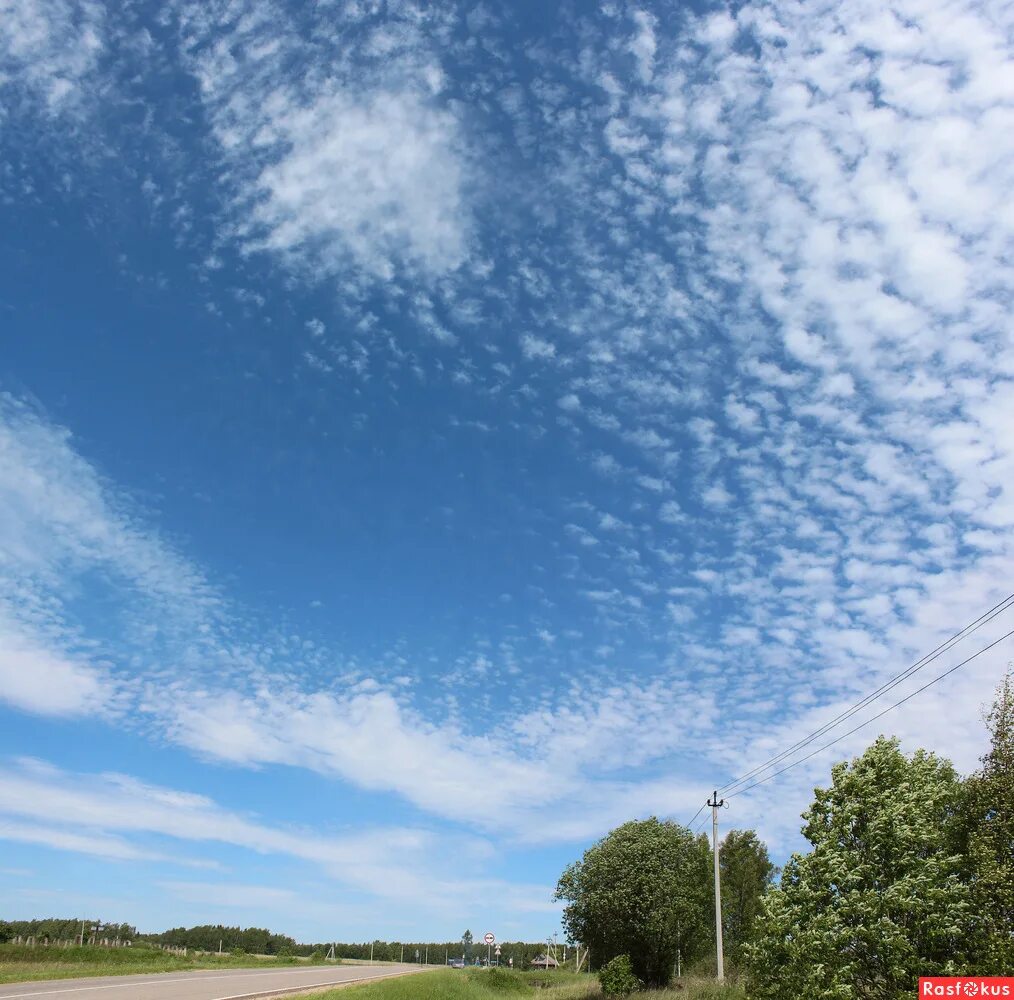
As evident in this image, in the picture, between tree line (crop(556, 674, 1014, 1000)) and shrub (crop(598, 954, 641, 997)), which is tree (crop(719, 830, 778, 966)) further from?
tree line (crop(556, 674, 1014, 1000))

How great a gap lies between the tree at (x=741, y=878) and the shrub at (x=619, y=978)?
59.8 feet

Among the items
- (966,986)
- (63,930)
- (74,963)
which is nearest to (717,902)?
(966,986)

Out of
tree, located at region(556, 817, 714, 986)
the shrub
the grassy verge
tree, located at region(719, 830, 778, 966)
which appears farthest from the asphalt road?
tree, located at region(719, 830, 778, 966)

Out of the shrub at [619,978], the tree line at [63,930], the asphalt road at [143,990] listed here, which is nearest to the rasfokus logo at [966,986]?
the asphalt road at [143,990]

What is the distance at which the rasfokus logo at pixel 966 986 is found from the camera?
19.5 meters

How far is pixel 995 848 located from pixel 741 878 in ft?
152

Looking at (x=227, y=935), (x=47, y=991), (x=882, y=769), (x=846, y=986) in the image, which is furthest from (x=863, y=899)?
(x=227, y=935)

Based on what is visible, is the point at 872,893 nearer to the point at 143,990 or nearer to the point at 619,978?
the point at 143,990

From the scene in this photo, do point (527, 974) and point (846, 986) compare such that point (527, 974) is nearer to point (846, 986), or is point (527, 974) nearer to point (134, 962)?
point (134, 962)

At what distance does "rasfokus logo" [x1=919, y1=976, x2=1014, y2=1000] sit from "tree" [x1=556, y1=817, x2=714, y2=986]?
2783 centimetres

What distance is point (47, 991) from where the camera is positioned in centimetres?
2464

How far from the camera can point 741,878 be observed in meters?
62.2

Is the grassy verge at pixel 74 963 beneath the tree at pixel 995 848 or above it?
beneath

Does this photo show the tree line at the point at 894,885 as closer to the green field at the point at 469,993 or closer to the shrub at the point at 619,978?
the green field at the point at 469,993
